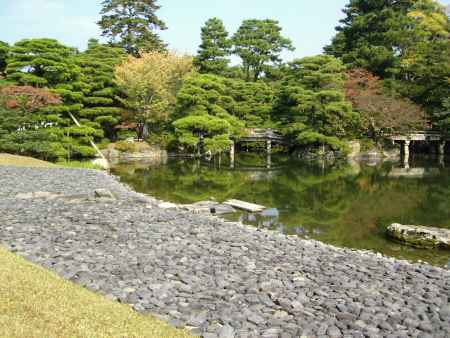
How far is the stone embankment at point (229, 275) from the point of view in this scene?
4.38 m

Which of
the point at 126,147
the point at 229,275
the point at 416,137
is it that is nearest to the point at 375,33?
the point at 416,137

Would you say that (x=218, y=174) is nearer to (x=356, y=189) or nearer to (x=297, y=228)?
(x=356, y=189)

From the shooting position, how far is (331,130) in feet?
93.0

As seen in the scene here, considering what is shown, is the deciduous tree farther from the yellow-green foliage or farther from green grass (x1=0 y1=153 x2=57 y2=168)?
green grass (x1=0 y1=153 x2=57 y2=168)

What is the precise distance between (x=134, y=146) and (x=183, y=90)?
5.38 metres

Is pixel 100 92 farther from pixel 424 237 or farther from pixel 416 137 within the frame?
pixel 424 237

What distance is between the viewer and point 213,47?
3609 cm

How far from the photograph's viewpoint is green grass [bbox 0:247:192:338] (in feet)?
11.4

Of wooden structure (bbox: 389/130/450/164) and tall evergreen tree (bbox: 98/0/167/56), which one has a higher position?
tall evergreen tree (bbox: 98/0/167/56)

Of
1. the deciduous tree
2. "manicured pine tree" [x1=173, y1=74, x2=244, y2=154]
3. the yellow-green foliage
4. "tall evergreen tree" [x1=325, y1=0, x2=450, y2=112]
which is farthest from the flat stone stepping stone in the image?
"tall evergreen tree" [x1=325, y1=0, x2=450, y2=112]

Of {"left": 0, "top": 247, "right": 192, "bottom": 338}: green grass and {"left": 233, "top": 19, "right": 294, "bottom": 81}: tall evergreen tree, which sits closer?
{"left": 0, "top": 247, "right": 192, "bottom": 338}: green grass

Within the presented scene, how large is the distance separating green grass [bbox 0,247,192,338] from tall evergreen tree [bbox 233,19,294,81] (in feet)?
118

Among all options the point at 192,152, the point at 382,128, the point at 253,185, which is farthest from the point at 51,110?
the point at 382,128

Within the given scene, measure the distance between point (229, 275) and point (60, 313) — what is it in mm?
2414
